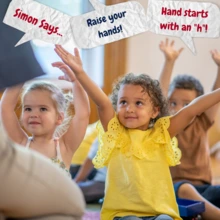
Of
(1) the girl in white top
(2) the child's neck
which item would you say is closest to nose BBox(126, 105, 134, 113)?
(1) the girl in white top

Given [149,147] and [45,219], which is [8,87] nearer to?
[149,147]

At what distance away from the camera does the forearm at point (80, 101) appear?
4.99ft

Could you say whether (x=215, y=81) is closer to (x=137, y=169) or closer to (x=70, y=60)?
(x=137, y=169)

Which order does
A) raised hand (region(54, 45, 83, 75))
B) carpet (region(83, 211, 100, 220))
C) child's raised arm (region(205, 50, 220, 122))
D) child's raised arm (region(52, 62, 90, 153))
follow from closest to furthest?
1. raised hand (region(54, 45, 83, 75))
2. child's raised arm (region(52, 62, 90, 153))
3. child's raised arm (region(205, 50, 220, 122))
4. carpet (region(83, 211, 100, 220))

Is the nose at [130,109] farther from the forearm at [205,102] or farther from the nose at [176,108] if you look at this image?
the nose at [176,108]

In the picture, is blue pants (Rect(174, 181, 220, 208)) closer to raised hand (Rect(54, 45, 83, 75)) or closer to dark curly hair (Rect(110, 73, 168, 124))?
dark curly hair (Rect(110, 73, 168, 124))

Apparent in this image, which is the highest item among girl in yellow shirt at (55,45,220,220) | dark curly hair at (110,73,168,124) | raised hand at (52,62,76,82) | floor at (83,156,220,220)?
raised hand at (52,62,76,82)

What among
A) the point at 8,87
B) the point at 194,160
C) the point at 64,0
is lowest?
the point at 194,160

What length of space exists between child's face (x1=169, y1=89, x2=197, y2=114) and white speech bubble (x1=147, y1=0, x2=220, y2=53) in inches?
17.4

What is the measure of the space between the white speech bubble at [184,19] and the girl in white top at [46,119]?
0.31 metres

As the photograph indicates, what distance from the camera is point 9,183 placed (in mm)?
872

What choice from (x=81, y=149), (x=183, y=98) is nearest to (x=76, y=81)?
(x=183, y=98)

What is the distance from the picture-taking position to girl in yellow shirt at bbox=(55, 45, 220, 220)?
1.46 metres

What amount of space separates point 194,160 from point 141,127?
0.47 metres
